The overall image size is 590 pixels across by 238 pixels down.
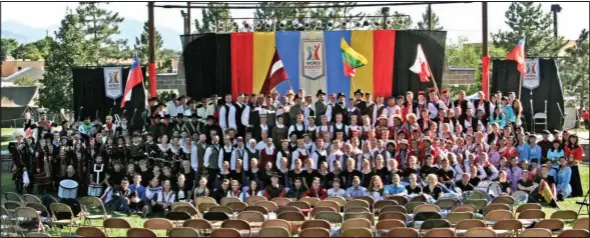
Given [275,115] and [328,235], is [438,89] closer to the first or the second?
[275,115]

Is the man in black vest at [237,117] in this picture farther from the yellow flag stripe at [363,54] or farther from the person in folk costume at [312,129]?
the yellow flag stripe at [363,54]

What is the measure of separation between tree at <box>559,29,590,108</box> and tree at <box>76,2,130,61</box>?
24.5m

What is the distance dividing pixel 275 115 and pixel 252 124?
532 millimetres

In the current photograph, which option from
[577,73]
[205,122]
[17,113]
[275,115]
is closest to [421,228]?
[275,115]

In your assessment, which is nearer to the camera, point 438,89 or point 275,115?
point 275,115

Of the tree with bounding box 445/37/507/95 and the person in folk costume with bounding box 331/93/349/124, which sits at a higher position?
the tree with bounding box 445/37/507/95

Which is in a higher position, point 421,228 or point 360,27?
point 360,27

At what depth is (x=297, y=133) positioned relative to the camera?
627 inches

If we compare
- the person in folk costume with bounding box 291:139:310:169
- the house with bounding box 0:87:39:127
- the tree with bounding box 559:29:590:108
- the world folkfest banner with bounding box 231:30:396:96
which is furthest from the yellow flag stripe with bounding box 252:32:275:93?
the house with bounding box 0:87:39:127

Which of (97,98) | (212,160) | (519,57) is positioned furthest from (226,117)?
(519,57)

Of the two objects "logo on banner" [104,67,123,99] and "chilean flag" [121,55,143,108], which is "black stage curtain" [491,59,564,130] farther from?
"logo on banner" [104,67,123,99]

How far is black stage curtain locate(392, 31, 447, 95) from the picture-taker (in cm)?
1936

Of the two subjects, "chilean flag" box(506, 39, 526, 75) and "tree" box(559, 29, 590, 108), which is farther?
"tree" box(559, 29, 590, 108)

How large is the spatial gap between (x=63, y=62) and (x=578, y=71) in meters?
21.9
